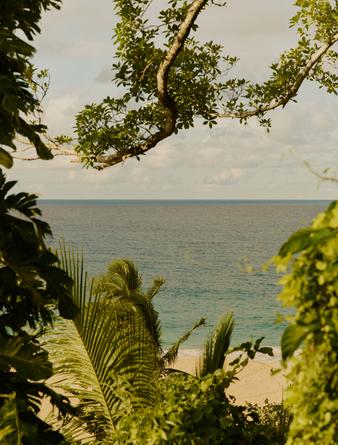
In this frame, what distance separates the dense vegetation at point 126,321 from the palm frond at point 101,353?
0.01m

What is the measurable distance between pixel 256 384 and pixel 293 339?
23.7 m

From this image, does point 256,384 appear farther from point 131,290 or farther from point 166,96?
point 166,96

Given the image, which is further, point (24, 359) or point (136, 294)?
point (136, 294)

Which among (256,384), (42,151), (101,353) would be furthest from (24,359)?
(256,384)

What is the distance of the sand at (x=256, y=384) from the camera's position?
2323 centimetres

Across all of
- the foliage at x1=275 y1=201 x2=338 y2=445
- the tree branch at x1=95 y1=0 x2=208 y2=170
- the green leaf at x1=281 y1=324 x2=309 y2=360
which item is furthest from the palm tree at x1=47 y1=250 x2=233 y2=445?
the tree branch at x1=95 y1=0 x2=208 y2=170

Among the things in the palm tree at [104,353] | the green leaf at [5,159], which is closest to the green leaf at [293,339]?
the green leaf at [5,159]

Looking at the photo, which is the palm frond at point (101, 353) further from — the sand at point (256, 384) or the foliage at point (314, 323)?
the sand at point (256, 384)

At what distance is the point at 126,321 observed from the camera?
5.81m

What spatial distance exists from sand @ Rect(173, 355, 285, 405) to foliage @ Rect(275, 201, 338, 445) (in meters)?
19.7

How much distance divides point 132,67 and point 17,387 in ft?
17.4

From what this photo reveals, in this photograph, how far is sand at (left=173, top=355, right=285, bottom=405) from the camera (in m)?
23.2

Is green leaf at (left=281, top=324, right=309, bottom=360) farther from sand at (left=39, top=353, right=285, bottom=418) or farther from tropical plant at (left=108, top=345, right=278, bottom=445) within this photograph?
sand at (left=39, top=353, right=285, bottom=418)

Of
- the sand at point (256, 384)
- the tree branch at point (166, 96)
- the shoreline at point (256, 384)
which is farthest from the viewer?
the shoreline at point (256, 384)
